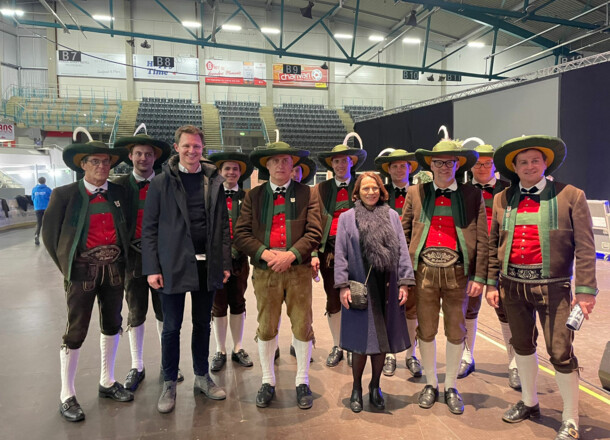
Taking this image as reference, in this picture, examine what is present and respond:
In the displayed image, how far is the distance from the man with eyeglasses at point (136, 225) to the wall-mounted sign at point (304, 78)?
59.0 feet

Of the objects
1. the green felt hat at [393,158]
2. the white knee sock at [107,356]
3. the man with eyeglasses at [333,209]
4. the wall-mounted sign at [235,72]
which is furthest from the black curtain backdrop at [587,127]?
the wall-mounted sign at [235,72]

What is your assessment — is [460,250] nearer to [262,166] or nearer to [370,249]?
[370,249]

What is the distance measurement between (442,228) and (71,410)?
2.59 metres

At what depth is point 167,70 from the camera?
748 inches

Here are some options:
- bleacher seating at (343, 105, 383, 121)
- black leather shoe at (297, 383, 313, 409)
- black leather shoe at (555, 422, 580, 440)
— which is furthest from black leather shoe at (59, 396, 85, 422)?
bleacher seating at (343, 105, 383, 121)

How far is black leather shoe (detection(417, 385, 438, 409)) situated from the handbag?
768 mm

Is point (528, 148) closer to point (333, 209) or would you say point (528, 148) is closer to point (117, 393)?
point (333, 209)

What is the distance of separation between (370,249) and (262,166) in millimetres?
1051

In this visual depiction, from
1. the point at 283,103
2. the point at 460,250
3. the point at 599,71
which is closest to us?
the point at 460,250

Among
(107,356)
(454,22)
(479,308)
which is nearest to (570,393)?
(479,308)

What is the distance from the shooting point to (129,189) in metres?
2.93

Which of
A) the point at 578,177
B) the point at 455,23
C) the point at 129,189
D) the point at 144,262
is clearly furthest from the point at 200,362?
the point at 455,23

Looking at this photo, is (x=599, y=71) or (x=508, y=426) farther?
(x=599, y=71)

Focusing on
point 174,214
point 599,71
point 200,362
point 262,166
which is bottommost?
point 200,362
